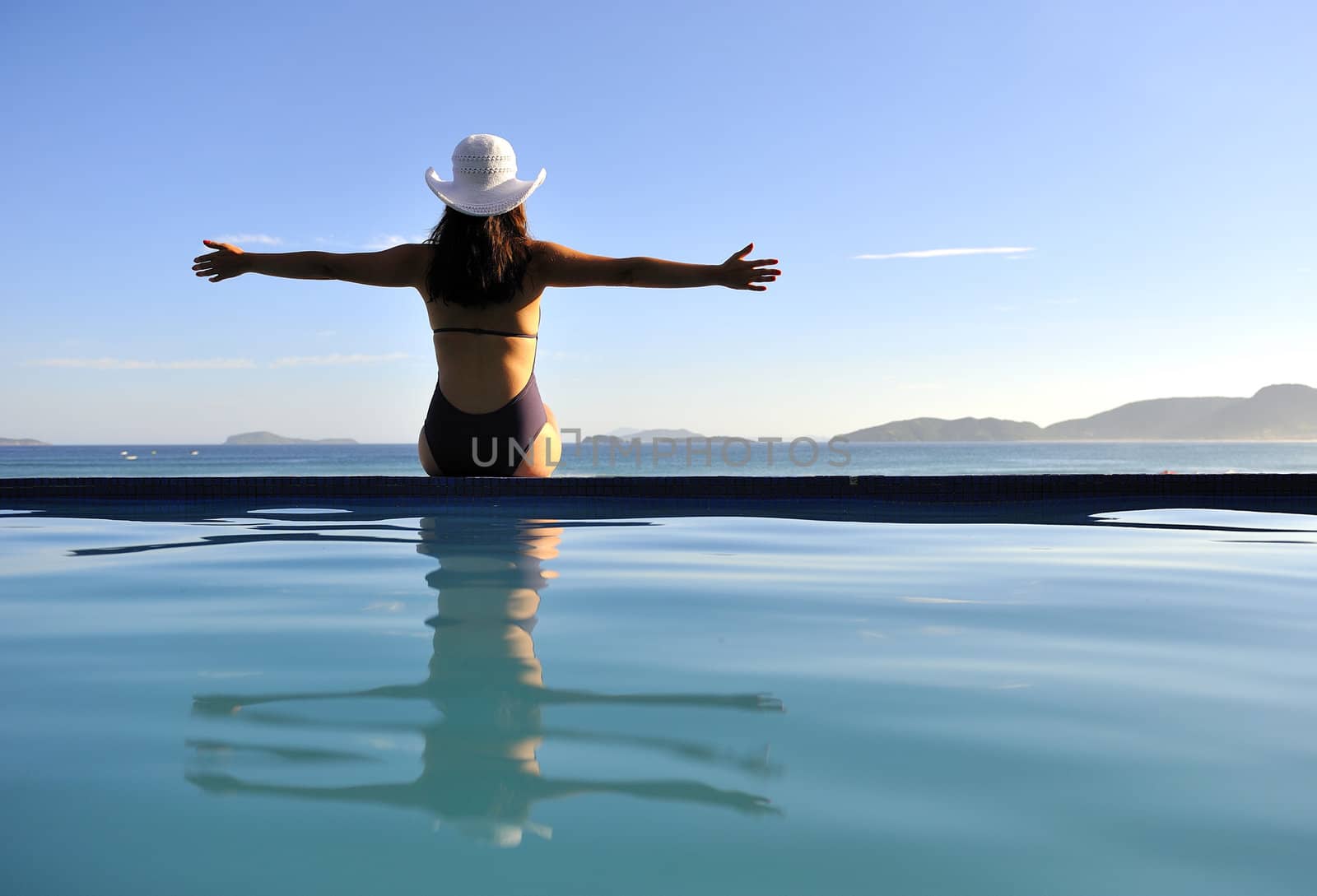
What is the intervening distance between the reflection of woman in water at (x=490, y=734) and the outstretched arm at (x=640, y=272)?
229cm

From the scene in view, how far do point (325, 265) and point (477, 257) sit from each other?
2.78 feet

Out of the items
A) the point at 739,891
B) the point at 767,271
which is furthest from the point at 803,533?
the point at 739,891

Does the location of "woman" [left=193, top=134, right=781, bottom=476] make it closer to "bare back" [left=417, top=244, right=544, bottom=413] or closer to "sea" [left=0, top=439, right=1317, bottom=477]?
"bare back" [left=417, top=244, right=544, bottom=413]

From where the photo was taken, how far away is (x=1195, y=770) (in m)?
1.35

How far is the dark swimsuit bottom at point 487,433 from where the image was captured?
5.73 m

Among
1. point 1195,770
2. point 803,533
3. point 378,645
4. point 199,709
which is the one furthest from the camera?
point 803,533

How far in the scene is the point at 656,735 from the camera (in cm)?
148

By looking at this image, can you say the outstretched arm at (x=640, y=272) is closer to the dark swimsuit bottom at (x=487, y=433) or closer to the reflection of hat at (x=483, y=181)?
→ the reflection of hat at (x=483, y=181)

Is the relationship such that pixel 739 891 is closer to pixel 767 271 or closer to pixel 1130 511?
pixel 767 271

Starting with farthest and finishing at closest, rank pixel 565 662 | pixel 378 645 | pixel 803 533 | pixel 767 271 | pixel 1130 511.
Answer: pixel 1130 511 → pixel 803 533 → pixel 767 271 → pixel 378 645 → pixel 565 662

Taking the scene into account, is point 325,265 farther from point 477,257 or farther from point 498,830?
point 498,830

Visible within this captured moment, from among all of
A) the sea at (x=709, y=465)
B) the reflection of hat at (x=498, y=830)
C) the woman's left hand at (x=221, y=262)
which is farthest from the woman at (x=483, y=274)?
the sea at (x=709, y=465)

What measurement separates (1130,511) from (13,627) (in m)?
6.44

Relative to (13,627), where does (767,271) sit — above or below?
above
